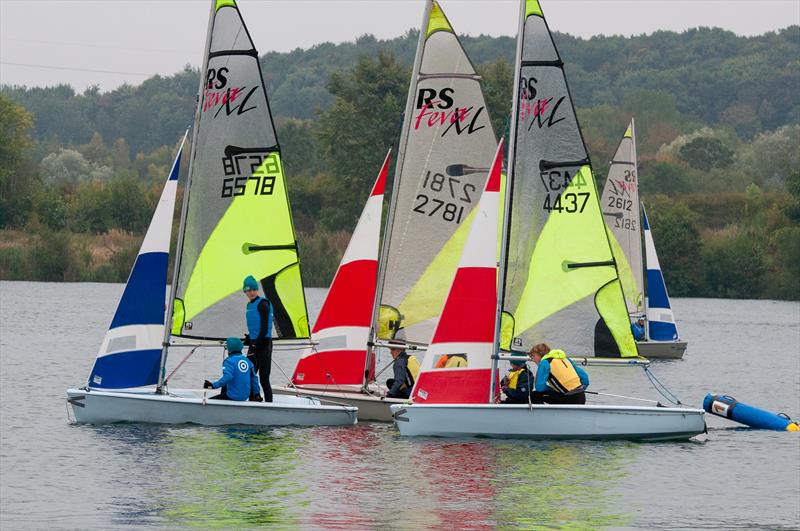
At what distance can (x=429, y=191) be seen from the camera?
23.5 m

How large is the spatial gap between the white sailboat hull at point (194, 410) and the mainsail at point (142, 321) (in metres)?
0.26

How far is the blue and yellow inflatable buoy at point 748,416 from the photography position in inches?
951

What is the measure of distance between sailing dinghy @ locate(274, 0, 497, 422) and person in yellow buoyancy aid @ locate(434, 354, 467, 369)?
2.82 metres

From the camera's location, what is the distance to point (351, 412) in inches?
834

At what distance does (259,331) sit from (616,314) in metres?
5.00

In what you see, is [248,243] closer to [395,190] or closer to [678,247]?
[395,190]

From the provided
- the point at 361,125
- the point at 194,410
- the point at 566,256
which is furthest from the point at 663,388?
the point at 361,125

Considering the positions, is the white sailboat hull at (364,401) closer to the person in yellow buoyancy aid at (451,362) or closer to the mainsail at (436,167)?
the person in yellow buoyancy aid at (451,362)

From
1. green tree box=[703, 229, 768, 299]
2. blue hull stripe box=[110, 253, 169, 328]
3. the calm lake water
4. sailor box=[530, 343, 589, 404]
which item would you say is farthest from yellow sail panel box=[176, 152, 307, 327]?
green tree box=[703, 229, 768, 299]

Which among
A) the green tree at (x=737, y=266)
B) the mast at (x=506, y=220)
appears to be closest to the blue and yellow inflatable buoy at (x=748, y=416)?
the mast at (x=506, y=220)

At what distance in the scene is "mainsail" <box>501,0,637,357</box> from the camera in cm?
2142

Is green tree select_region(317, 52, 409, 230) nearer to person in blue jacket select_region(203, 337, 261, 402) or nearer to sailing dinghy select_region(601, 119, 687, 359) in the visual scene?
sailing dinghy select_region(601, 119, 687, 359)

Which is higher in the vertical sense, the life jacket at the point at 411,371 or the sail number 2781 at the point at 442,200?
the sail number 2781 at the point at 442,200

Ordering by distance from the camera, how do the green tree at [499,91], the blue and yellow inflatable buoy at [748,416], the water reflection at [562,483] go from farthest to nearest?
the green tree at [499,91]
the blue and yellow inflatable buoy at [748,416]
the water reflection at [562,483]
